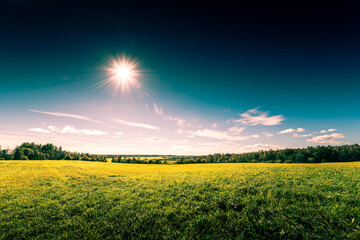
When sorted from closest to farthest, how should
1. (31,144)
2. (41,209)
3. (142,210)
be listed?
1. (142,210)
2. (41,209)
3. (31,144)

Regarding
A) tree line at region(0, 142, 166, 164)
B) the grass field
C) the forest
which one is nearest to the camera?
the grass field

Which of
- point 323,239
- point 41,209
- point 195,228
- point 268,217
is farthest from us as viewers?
point 41,209

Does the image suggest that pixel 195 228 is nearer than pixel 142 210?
Yes

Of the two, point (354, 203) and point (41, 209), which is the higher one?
point (354, 203)

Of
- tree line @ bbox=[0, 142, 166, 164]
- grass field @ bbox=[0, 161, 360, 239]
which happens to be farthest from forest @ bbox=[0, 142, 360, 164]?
grass field @ bbox=[0, 161, 360, 239]

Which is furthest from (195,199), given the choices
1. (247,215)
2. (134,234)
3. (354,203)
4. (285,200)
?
(354,203)

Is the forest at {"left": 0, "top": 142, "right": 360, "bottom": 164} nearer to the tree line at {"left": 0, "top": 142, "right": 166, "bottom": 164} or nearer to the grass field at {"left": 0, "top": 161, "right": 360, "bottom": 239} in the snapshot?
the tree line at {"left": 0, "top": 142, "right": 166, "bottom": 164}

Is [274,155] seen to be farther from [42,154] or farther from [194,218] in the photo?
[42,154]

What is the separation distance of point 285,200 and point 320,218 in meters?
2.62

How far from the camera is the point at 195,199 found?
36.1 feet

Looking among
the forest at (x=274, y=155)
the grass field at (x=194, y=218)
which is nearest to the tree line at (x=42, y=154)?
the forest at (x=274, y=155)

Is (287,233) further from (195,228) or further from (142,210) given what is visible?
(142,210)

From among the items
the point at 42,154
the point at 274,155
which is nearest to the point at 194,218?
the point at 274,155

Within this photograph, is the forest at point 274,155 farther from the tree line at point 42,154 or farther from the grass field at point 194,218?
the grass field at point 194,218
